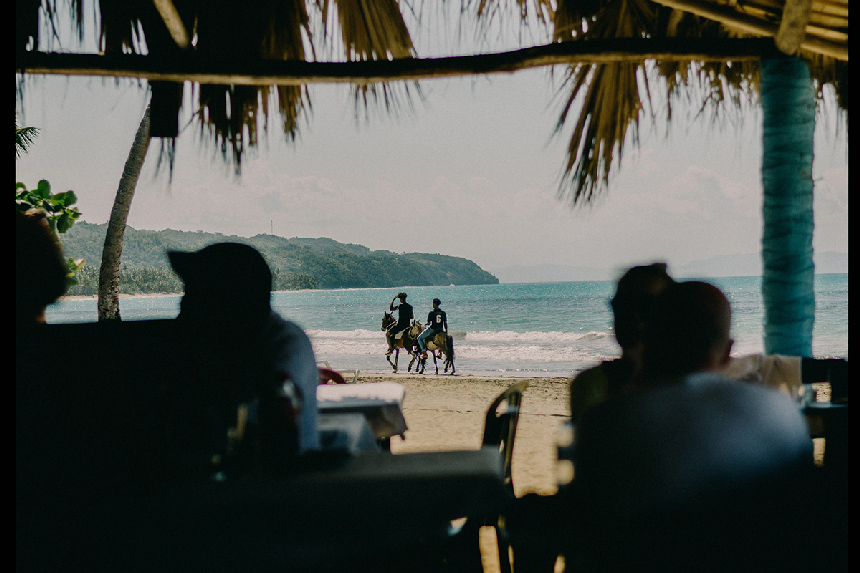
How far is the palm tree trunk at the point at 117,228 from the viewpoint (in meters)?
7.78

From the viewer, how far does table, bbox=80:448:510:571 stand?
4.11ft

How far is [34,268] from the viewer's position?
4.90 ft

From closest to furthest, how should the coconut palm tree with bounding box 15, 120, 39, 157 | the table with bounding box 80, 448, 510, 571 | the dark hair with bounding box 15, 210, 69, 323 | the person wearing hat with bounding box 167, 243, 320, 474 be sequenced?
the table with bounding box 80, 448, 510, 571 → the dark hair with bounding box 15, 210, 69, 323 → the person wearing hat with bounding box 167, 243, 320, 474 → the coconut palm tree with bounding box 15, 120, 39, 157

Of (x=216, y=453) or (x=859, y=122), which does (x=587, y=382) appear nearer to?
(x=216, y=453)

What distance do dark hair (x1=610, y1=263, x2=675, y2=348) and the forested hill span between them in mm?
68247

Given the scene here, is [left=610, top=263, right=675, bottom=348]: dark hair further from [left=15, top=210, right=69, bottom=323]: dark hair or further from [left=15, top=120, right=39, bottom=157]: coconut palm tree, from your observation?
[left=15, top=120, right=39, bottom=157]: coconut palm tree

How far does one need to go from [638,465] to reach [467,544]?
88cm

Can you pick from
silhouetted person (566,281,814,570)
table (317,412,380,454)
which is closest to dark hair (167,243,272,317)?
table (317,412,380,454)

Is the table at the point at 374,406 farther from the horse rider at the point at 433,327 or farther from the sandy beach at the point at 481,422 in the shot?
the horse rider at the point at 433,327

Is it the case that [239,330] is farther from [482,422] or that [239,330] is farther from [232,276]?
[482,422]

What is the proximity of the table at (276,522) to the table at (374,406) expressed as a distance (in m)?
1.31

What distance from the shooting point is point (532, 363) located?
1838 cm

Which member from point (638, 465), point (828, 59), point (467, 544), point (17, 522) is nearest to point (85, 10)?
point (17, 522)

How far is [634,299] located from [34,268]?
1.85 metres
